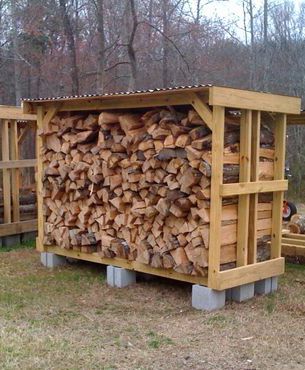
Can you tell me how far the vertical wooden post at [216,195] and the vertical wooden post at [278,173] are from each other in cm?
103

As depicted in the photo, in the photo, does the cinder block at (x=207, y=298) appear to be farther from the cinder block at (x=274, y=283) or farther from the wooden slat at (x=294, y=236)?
the wooden slat at (x=294, y=236)

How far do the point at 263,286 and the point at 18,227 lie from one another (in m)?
4.49

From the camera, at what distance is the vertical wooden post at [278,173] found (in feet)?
19.9

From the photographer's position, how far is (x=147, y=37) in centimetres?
1680

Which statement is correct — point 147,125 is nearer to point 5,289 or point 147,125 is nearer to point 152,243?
point 152,243

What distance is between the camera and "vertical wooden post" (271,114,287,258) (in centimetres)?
607

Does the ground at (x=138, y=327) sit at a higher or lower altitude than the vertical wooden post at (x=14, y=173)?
lower

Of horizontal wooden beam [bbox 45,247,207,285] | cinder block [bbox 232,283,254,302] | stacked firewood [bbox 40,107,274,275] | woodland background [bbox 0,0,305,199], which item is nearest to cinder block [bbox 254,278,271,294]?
cinder block [bbox 232,283,254,302]

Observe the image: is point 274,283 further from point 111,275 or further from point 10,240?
point 10,240

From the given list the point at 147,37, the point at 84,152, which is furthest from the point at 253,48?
the point at 84,152

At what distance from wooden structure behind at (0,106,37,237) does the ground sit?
2087 millimetres

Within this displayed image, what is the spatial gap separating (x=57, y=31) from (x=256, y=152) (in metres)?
13.3

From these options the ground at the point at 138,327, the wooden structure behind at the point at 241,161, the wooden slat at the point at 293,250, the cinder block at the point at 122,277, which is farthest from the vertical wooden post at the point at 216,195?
the wooden slat at the point at 293,250

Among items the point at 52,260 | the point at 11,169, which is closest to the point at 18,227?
the point at 11,169
